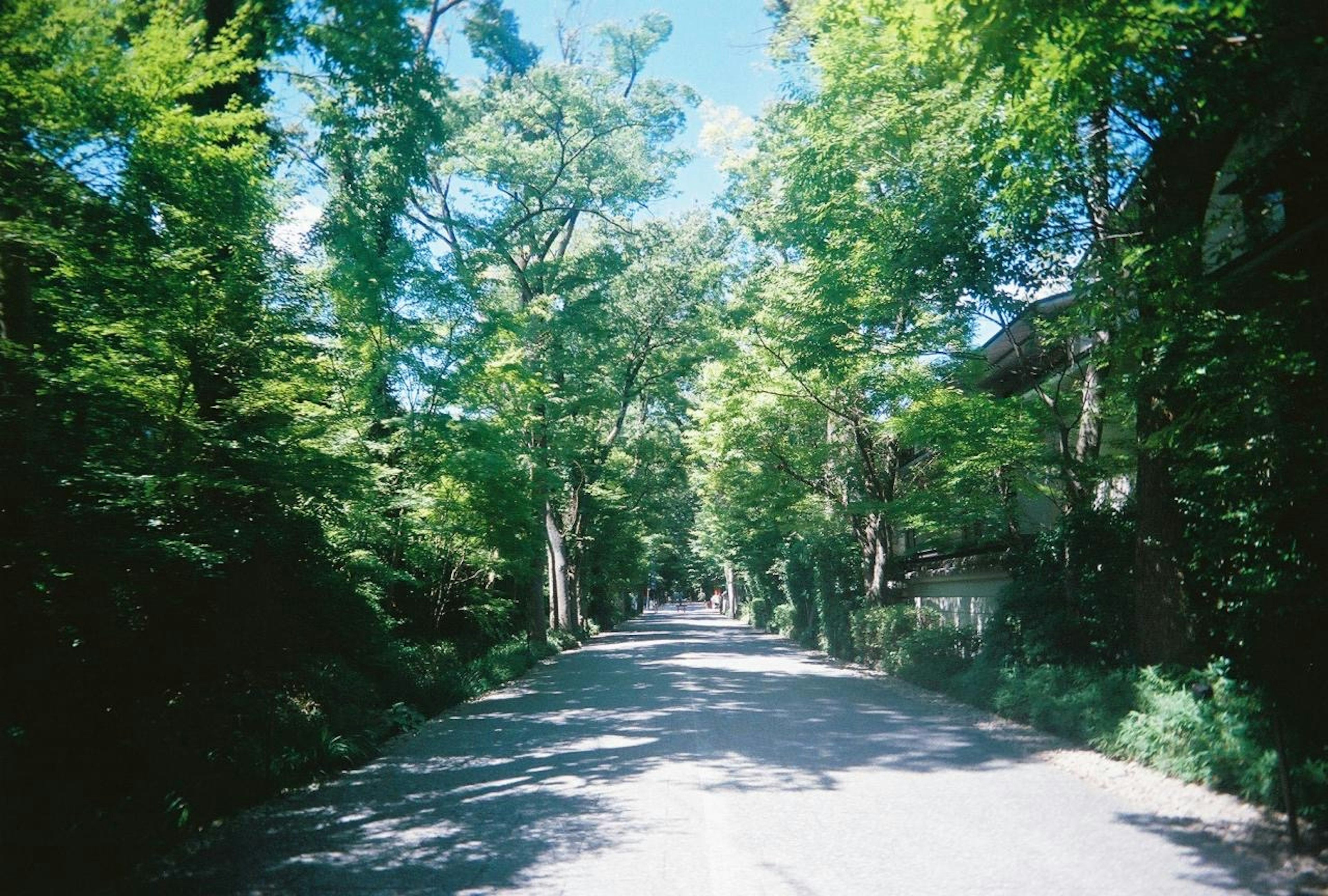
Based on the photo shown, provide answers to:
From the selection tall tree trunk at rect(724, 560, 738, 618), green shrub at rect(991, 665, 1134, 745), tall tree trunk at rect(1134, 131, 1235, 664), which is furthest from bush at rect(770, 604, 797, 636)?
tall tree trunk at rect(1134, 131, 1235, 664)

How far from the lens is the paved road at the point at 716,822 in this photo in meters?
4.85

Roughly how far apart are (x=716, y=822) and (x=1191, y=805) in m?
3.85

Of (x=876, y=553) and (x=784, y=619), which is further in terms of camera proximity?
(x=784, y=619)

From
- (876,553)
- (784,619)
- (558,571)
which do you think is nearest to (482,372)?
(876,553)

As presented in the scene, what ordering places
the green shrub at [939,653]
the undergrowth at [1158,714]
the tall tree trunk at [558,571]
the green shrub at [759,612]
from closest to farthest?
the undergrowth at [1158,714]
the green shrub at [939,653]
the tall tree trunk at [558,571]
the green shrub at [759,612]

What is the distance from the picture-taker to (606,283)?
83.4 ft

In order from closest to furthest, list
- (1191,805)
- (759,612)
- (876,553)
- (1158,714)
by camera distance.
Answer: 1. (1191,805)
2. (1158,714)
3. (876,553)
4. (759,612)

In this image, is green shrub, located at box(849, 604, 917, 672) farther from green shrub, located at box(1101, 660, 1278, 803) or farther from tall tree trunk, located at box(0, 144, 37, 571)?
tall tree trunk, located at box(0, 144, 37, 571)

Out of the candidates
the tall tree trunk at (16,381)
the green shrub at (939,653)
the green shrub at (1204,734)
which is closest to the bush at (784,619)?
the green shrub at (939,653)

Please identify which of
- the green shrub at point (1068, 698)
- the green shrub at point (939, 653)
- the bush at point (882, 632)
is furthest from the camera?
the bush at point (882, 632)

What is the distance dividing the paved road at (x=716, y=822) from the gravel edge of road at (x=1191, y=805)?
15 cm

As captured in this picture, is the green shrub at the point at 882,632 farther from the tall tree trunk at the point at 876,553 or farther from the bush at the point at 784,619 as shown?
the bush at the point at 784,619

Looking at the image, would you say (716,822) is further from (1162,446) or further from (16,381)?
(16,381)

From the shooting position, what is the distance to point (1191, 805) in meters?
6.06
